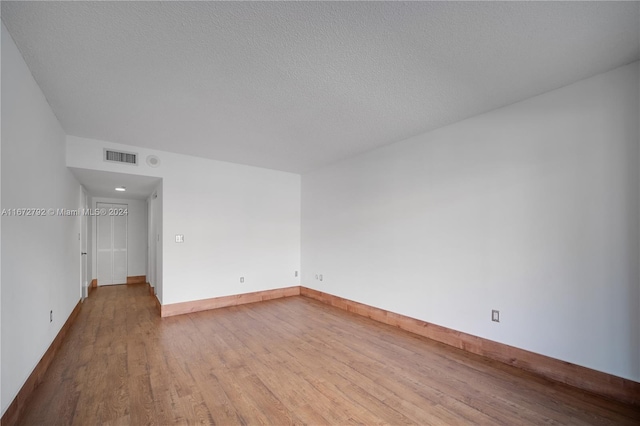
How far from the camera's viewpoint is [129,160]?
12.5ft

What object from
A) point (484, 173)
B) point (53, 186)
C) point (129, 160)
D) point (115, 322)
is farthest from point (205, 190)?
point (484, 173)

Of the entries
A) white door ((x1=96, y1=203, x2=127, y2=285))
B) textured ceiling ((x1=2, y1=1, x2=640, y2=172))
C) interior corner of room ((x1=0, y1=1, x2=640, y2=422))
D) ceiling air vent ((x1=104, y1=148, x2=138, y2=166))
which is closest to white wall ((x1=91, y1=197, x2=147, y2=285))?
white door ((x1=96, y1=203, x2=127, y2=285))

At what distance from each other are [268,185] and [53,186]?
9.83 feet

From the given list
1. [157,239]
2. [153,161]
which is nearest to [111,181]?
[153,161]

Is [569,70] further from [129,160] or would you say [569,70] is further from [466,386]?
[129,160]

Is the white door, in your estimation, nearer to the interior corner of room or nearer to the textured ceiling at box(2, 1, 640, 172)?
the interior corner of room

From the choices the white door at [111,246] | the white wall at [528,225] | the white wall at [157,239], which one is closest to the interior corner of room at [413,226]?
the white wall at [528,225]

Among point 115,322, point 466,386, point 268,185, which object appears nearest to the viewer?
point 466,386

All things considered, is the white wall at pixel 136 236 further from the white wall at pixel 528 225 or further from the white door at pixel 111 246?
the white wall at pixel 528 225

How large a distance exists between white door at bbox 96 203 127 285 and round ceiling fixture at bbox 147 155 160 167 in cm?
366

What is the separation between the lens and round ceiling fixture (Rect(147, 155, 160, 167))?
3.96 meters

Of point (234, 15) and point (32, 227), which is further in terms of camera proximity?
point (32, 227)

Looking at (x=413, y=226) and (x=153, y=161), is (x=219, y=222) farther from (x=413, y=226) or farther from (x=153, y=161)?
(x=413, y=226)

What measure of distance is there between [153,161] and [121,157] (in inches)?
15.0
